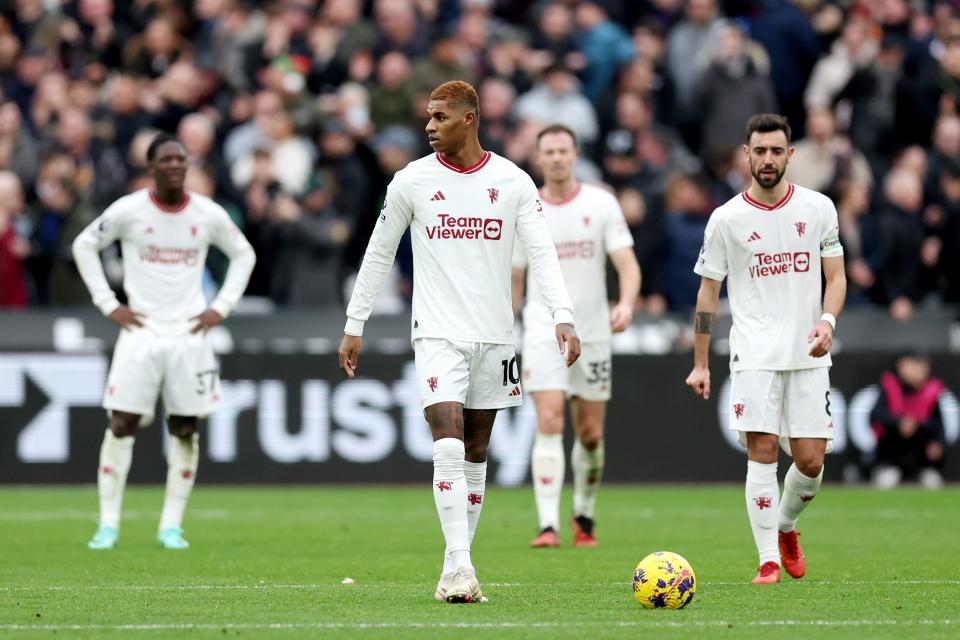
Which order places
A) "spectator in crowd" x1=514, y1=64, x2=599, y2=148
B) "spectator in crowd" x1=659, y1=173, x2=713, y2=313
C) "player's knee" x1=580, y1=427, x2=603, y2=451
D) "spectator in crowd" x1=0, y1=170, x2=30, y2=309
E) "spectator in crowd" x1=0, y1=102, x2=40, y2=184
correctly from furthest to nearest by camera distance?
"spectator in crowd" x1=514, y1=64, x2=599, y2=148
"spectator in crowd" x1=0, y1=102, x2=40, y2=184
"spectator in crowd" x1=659, y1=173, x2=713, y2=313
"spectator in crowd" x1=0, y1=170, x2=30, y2=309
"player's knee" x1=580, y1=427, x2=603, y2=451

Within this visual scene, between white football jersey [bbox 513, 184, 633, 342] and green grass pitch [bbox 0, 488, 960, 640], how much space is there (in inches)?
65.7

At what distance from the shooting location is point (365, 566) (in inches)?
449

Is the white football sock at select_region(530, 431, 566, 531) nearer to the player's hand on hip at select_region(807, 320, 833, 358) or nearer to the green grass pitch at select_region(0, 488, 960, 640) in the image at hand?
the green grass pitch at select_region(0, 488, 960, 640)

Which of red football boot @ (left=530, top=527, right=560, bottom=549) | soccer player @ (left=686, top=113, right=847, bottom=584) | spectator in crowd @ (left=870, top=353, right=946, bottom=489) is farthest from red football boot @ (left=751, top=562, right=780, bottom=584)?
spectator in crowd @ (left=870, top=353, right=946, bottom=489)

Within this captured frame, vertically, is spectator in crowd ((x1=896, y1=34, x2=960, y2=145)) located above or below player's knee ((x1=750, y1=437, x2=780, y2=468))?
above

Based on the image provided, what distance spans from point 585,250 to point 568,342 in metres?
4.59

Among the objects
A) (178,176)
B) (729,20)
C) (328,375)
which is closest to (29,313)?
(328,375)

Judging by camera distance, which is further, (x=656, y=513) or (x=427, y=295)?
(x=656, y=513)

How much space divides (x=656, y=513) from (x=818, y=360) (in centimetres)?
585

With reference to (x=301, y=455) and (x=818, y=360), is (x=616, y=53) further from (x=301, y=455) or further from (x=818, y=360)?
(x=818, y=360)

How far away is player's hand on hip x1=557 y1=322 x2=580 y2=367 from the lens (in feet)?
28.9

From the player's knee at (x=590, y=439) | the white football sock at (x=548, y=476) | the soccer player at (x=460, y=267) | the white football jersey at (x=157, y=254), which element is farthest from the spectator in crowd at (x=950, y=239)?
the soccer player at (x=460, y=267)

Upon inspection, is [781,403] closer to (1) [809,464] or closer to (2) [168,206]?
(1) [809,464]

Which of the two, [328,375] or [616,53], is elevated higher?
[616,53]
